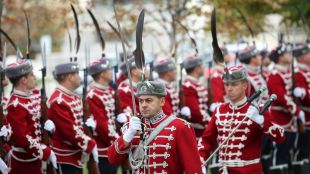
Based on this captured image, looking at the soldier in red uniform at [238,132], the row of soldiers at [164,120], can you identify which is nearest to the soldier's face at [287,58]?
the row of soldiers at [164,120]

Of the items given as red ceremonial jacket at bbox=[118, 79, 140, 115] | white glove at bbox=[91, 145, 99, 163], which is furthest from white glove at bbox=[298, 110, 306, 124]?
white glove at bbox=[91, 145, 99, 163]

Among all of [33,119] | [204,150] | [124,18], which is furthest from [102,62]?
[124,18]

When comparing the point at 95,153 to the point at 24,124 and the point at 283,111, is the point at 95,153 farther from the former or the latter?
the point at 283,111

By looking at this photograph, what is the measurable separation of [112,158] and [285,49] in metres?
7.17

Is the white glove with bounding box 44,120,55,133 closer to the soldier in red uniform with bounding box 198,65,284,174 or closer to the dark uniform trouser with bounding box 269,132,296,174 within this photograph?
the soldier in red uniform with bounding box 198,65,284,174

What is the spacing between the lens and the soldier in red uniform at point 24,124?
1076cm

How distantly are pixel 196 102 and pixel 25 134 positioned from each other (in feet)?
12.6

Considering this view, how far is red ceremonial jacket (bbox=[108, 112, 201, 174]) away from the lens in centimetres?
824

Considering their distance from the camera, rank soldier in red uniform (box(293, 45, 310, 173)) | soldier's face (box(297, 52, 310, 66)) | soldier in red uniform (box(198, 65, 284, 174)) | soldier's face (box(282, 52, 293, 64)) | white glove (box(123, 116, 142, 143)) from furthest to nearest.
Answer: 1. soldier's face (box(297, 52, 310, 66))
2. soldier's face (box(282, 52, 293, 64))
3. soldier in red uniform (box(293, 45, 310, 173))
4. soldier in red uniform (box(198, 65, 284, 174))
5. white glove (box(123, 116, 142, 143))

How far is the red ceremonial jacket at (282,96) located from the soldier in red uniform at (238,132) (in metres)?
4.12

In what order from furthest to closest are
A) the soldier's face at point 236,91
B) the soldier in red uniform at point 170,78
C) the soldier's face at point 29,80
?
1. the soldier in red uniform at point 170,78
2. the soldier's face at point 29,80
3. the soldier's face at point 236,91

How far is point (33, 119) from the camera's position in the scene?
1098cm

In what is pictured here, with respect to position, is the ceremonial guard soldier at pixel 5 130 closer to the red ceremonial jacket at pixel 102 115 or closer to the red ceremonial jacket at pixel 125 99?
the red ceremonial jacket at pixel 102 115

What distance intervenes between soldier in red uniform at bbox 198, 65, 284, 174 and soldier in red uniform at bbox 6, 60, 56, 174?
7.05 feet
